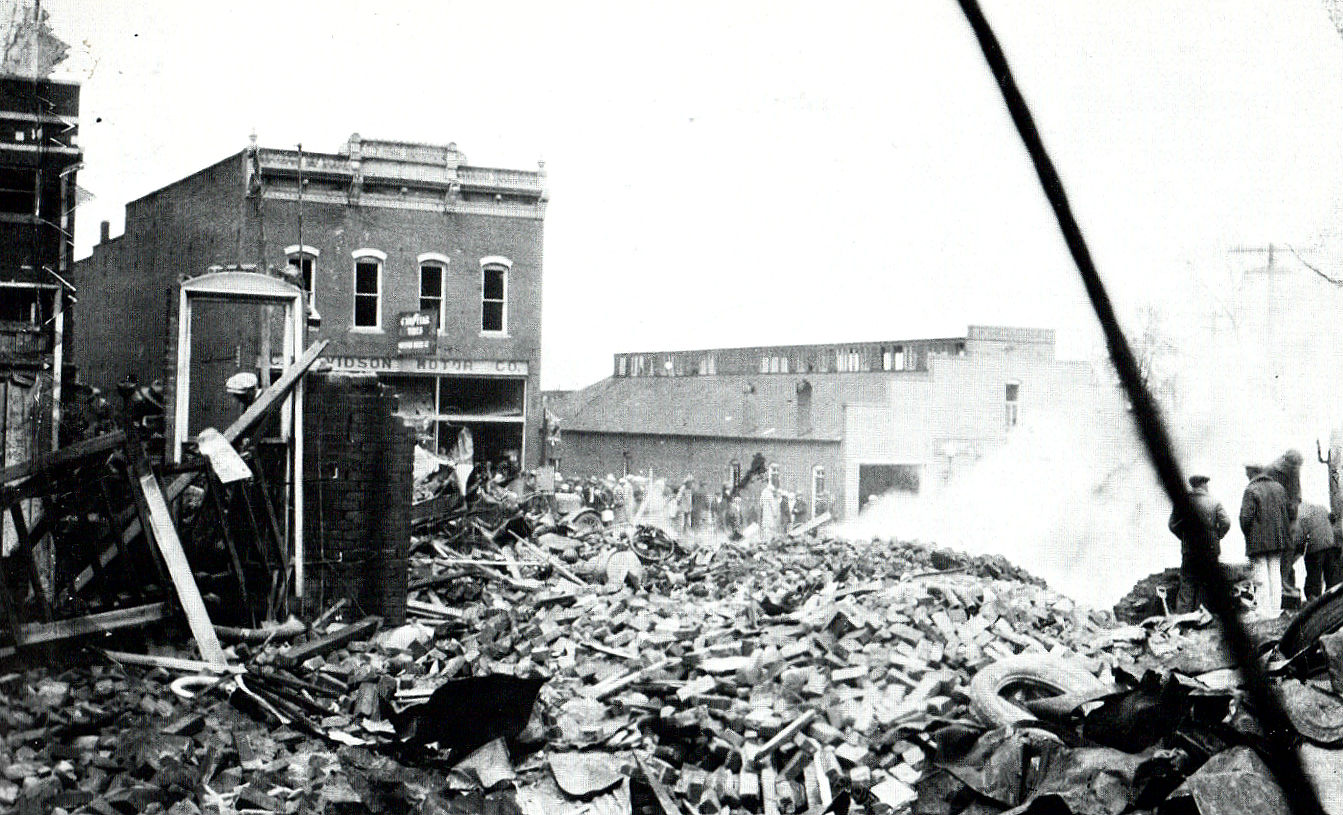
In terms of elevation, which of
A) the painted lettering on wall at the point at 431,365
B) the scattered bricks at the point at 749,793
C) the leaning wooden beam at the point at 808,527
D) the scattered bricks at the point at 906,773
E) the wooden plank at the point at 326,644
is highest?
the painted lettering on wall at the point at 431,365

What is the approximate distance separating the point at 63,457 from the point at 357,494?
279cm

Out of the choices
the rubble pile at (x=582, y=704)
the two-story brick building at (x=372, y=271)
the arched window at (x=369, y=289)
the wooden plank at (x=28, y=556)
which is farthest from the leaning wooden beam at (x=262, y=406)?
the arched window at (x=369, y=289)

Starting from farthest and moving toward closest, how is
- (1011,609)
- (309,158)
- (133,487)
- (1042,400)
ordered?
(1042,400)
(309,158)
(1011,609)
(133,487)

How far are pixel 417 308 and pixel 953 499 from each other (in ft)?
49.2

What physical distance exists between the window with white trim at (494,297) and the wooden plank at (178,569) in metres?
16.7

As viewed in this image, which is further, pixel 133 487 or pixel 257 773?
pixel 133 487

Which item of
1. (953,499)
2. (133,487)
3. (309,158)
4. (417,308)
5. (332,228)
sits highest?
(309,158)

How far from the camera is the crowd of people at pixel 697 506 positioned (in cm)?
2434

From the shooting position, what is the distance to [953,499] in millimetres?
27672

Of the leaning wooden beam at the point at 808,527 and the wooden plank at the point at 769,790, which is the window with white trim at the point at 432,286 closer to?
the leaning wooden beam at the point at 808,527

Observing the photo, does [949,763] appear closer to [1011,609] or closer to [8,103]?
[1011,609]

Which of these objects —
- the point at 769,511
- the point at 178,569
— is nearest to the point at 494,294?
the point at 769,511

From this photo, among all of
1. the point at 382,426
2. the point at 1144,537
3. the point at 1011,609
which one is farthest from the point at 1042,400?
the point at 382,426

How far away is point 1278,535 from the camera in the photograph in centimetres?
880
